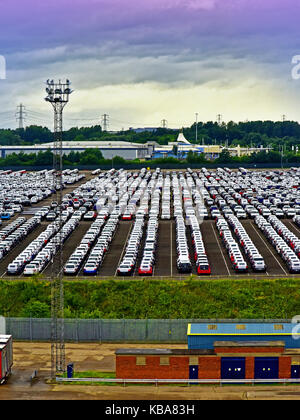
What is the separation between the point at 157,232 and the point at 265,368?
21.4m

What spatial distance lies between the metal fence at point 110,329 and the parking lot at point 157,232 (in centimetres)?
267

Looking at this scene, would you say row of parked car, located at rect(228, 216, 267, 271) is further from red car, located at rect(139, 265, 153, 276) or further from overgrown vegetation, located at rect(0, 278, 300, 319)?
red car, located at rect(139, 265, 153, 276)

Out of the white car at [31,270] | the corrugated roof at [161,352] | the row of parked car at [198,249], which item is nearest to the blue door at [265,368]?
the corrugated roof at [161,352]

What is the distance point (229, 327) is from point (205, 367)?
197 centimetres

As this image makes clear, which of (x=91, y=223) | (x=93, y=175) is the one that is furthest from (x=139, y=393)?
(x=93, y=175)

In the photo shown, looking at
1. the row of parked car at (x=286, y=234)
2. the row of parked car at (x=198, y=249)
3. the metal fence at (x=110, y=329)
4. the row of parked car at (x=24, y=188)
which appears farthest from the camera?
the row of parked car at (x=24, y=188)

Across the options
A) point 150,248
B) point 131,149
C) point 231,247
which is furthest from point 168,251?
point 131,149

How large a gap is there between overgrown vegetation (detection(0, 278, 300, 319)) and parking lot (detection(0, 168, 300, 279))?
1.70 metres

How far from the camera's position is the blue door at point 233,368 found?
2023 cm

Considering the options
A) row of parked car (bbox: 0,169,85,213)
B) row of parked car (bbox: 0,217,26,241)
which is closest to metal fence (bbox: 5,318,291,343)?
row of parked car (bbox: 0,217,26,241)

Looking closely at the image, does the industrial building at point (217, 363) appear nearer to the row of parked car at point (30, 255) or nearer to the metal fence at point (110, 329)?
the metal fence at point (110, 329)

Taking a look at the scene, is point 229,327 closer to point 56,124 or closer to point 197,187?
point 56,124

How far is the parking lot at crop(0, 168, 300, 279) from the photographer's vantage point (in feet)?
107

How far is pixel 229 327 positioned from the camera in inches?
854
